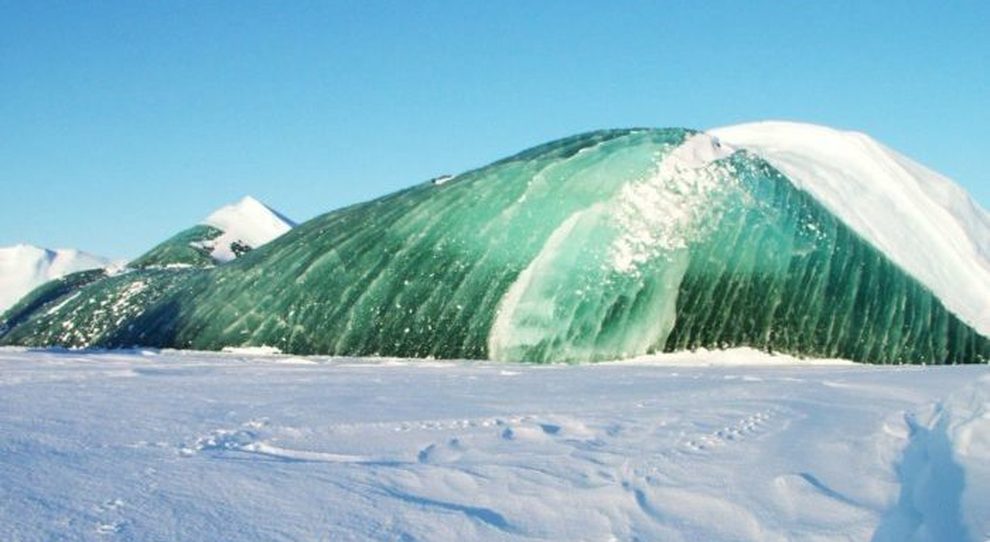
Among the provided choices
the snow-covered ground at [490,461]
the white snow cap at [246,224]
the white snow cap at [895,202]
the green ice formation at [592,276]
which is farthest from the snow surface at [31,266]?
the snow-covered ground at [490,461]

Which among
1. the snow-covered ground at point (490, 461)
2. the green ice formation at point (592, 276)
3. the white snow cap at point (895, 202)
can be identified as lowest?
the snow-covered ground at point (490, 461)

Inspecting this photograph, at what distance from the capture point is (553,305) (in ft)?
20.3

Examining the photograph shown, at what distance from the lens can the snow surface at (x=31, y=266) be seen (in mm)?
18141

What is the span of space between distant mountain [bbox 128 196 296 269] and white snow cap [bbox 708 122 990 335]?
6.44 metres

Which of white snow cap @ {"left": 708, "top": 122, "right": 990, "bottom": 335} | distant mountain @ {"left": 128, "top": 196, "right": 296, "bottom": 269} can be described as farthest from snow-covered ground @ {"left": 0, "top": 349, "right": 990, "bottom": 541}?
distant mountain @ {"left": 128, "top": 196, "right": 296, "bottom": 269}

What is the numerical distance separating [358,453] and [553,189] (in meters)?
4.39

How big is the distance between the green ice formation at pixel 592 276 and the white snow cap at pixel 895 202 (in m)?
0.20

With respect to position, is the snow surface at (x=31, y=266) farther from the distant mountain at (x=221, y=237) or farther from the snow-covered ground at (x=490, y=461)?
the snow-covered ground at (x=490, y=461)

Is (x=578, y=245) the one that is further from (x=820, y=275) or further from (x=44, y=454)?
(x=44, y=454)

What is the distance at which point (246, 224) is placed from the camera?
14148 mm

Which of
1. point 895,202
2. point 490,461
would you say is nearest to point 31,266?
point 895,202

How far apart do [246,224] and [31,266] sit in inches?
292

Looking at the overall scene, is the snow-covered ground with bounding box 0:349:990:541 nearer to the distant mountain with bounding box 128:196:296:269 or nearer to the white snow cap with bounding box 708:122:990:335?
the white snow cap with bounding box 708:122:990:335

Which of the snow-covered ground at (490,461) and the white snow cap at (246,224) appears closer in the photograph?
the snow-covered ground at (490,461)
